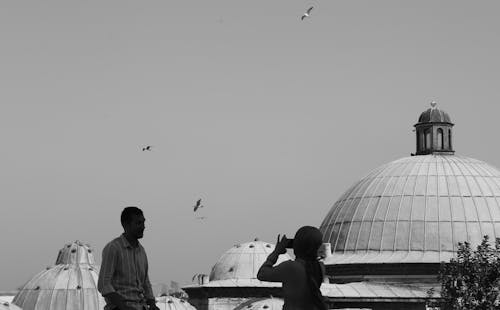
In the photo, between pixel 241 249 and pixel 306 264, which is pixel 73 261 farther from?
pixel 306 264

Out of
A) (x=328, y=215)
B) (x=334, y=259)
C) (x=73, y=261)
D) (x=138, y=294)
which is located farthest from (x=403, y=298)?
(x=138, y=294)

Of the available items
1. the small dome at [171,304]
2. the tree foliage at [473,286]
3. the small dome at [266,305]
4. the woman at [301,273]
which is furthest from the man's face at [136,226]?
the small dome at [171,304]

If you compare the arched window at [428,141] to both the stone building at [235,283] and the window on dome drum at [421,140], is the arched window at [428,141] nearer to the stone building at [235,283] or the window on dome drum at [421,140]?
the window on dome drum at [421,140]

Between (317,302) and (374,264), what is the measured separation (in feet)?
234

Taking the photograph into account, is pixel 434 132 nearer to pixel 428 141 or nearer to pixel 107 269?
pixel 428 141

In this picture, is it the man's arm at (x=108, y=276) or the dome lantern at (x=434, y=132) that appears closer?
the man's arm at (x=108, y=276)

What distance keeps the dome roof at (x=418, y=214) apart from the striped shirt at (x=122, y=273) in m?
68.1

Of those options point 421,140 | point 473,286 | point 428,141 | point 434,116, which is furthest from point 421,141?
point 473,286

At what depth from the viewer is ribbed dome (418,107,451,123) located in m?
91.8

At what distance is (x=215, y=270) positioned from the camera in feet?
347

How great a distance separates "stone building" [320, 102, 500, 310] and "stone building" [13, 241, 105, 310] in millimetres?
16926

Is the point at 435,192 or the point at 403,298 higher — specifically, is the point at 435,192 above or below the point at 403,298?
above

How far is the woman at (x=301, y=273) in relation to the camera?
14.5 m

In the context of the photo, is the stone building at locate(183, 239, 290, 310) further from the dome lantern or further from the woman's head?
the woman's head
